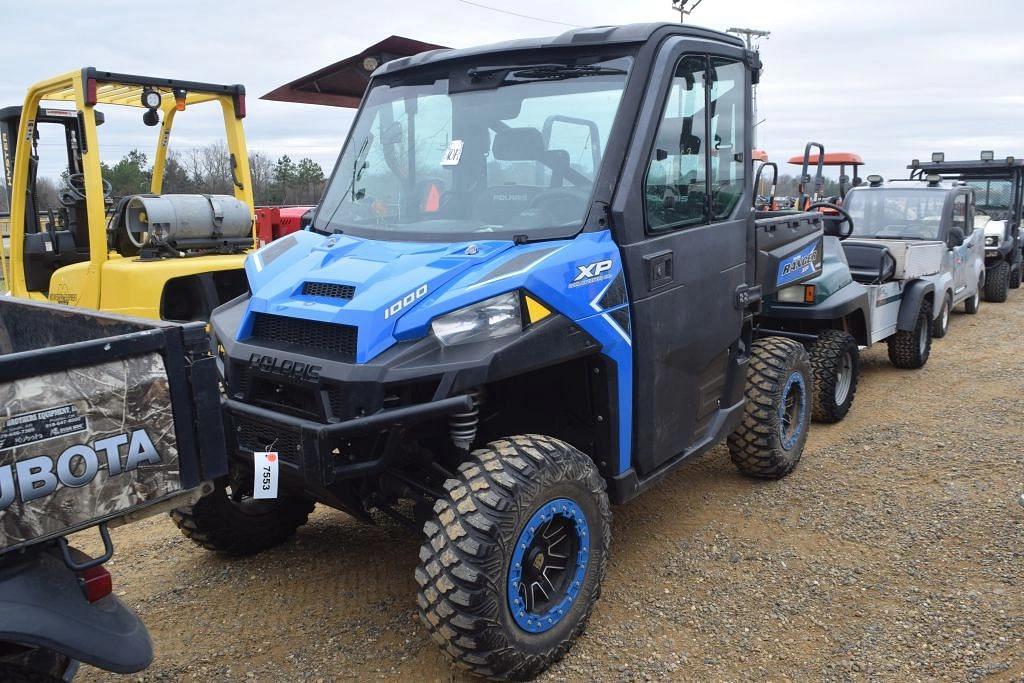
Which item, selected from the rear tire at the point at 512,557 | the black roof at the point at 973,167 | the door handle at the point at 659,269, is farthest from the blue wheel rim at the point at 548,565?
the black roof at the point at 973,167

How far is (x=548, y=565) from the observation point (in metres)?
3.21

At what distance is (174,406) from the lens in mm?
2309

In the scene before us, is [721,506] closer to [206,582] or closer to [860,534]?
[860,534]

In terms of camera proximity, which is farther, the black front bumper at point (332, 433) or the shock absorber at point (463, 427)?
the shock absorber at point (463, 427)

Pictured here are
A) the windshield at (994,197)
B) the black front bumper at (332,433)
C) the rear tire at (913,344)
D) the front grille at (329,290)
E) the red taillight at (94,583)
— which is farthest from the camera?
the windshield at (994,197)

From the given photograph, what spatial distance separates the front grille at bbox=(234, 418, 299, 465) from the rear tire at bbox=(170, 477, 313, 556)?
790mm

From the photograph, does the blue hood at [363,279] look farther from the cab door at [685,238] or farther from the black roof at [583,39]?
the black roof at [583,39]

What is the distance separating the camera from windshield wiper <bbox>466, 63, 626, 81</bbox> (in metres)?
3.47

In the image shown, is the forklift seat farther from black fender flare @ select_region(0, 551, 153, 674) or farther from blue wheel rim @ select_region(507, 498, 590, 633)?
blue wheel rim @ select_region(507, 498, 590, 633)

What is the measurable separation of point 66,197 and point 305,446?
4535 mm

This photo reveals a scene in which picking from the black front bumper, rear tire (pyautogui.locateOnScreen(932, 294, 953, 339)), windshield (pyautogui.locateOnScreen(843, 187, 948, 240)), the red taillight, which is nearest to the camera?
the red taillight

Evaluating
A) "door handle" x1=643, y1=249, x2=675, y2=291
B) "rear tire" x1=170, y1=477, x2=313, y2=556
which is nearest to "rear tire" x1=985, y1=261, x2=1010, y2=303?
"door handle" x1=643, y1=249, x2=675, y2=291

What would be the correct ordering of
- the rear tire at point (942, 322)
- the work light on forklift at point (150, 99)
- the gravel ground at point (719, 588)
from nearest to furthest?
1. the gravel ground at point (719, 588)
2. the work light on forklift at point (150, 99)
3. the rear tire at point (942, 322)

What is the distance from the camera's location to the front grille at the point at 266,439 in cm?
290
